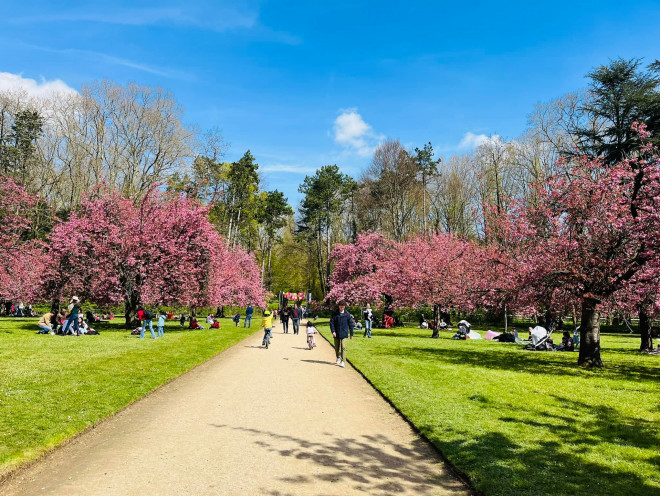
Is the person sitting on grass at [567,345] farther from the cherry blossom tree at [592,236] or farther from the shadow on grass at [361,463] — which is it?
the shadow on grass at [361,463]

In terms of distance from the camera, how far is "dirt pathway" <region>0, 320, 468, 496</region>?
16.2 ft

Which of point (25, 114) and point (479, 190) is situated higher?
point (25, 114)

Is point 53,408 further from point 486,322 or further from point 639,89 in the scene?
point 486,322

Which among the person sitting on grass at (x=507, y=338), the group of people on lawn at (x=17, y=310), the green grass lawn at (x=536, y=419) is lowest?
the group of people on lawn at (x=17, y=310)

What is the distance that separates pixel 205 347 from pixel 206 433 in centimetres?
1196

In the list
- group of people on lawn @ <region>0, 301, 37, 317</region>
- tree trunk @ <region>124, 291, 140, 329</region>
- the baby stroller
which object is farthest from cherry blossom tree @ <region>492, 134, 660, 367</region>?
group of people on lawn @ <region>0, 301, 37, 317</region>

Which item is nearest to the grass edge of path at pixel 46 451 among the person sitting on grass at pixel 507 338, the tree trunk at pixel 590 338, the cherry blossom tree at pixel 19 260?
the tree trunk at pixel 590 338

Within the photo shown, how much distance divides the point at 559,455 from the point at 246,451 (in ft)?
14.5

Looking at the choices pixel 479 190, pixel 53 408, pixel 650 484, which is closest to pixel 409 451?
pixel 650 484

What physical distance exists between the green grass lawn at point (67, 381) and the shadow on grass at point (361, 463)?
2702mm

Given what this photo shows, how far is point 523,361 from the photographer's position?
16.2 m

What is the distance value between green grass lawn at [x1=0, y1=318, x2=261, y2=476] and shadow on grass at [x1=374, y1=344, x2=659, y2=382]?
8835 millimetres

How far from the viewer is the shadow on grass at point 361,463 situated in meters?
5.02

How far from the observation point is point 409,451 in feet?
20.6
